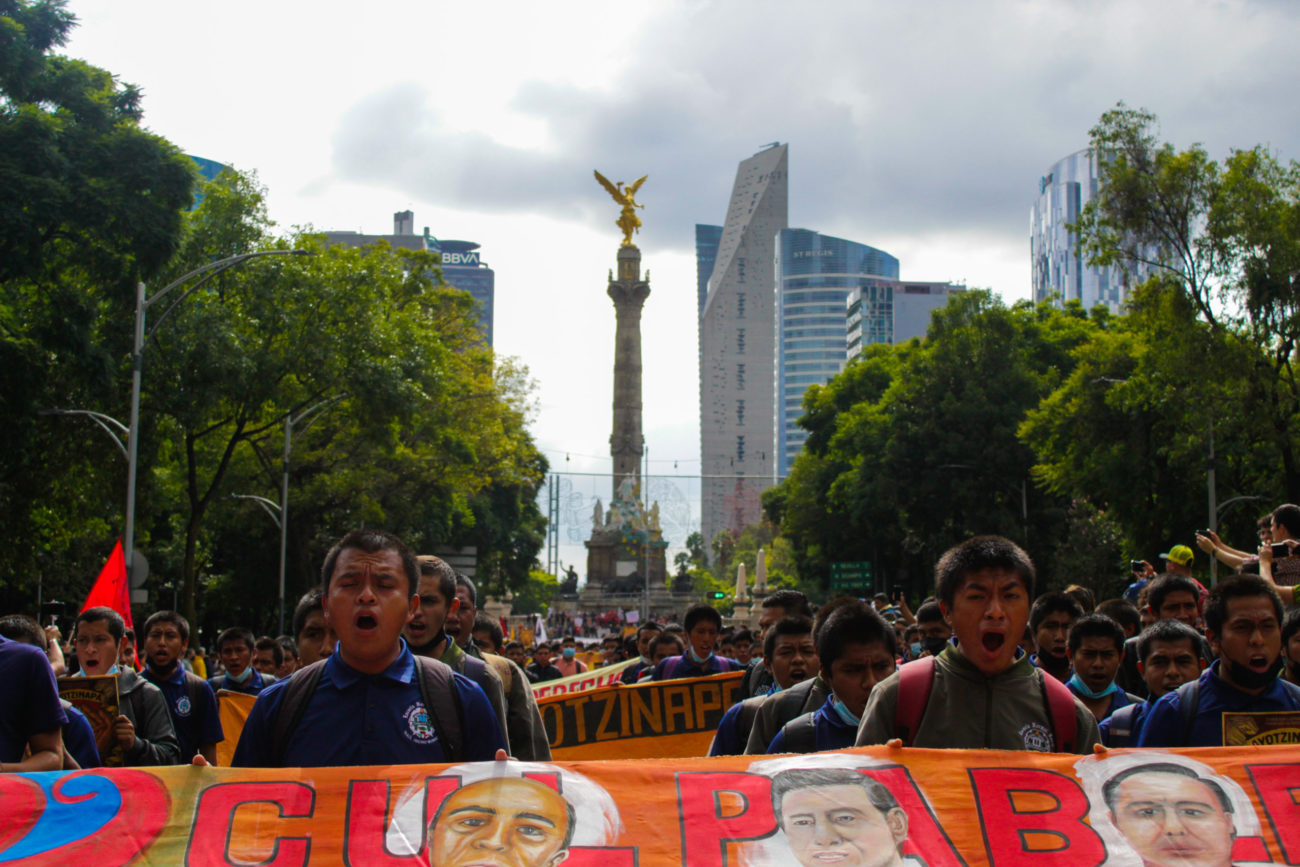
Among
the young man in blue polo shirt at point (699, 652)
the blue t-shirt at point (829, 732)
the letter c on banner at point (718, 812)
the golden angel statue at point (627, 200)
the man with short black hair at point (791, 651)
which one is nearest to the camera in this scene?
the letter c on banner at point (718, 812)

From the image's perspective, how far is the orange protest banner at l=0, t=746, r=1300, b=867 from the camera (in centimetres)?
380

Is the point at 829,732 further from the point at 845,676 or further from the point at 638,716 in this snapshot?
the point at 638,716

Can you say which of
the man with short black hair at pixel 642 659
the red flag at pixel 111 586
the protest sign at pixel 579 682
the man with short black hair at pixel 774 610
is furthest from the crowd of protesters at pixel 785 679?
the man with short black hair at pixel 642 659

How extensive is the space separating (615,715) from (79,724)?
491 centimetres

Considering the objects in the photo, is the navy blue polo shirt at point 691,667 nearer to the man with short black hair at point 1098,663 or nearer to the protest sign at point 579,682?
the protest sign at point 579,682

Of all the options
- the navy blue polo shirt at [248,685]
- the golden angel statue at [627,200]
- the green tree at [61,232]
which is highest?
the golden angel statue at [627,200]

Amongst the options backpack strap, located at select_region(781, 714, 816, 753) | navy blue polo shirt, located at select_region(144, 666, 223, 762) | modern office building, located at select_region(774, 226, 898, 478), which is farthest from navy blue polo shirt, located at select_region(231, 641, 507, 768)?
modern office building, located at select_region(774, 226, 898, 478)

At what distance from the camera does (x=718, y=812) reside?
3986 millimetres

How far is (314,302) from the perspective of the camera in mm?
30266

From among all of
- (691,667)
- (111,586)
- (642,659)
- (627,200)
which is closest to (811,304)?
(627,200)

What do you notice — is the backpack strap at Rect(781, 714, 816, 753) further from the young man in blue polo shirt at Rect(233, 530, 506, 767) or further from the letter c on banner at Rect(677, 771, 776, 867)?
the young man in blue polo shirt at Rect(233, 530, 506, 767)

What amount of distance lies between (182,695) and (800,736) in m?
3.55

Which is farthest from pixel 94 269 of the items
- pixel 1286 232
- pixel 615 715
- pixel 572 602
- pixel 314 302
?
pixel 572 602

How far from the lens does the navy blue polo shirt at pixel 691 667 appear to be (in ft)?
32.3
